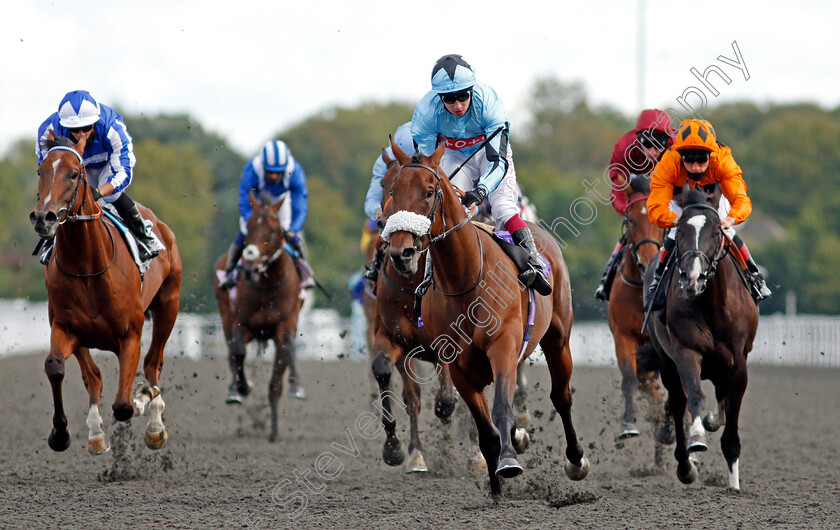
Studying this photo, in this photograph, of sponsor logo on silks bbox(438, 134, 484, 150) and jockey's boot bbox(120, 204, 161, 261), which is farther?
jockey's boot bbox(120, 204, 161, 261)

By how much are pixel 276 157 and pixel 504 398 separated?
6.16 m

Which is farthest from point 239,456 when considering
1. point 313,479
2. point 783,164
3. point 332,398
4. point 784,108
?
point 784,108

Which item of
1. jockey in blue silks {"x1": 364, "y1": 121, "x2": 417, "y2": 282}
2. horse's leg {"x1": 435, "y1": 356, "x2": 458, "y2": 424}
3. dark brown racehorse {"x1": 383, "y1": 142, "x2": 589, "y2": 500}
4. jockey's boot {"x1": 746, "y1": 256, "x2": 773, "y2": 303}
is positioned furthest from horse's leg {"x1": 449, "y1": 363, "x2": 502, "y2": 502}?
jockey's boot {"x1": 746, "y1": 256, "x2": 773, "y2": 303}

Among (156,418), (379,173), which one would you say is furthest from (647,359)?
(156,418)

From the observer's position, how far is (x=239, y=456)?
9258 millimetres

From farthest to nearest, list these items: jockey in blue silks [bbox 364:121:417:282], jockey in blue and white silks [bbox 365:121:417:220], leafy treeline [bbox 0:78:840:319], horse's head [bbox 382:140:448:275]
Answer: leafy treeline [bbox 0:78:840:319] < jockey in blue and white silks [bbox 365:121:417:220] < jockey in blue silks [bbox 364:121:417:282] < horse's head [bbox 382:140:448:275]

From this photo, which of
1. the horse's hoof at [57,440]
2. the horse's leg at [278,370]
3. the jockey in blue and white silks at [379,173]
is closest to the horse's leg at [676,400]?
the jockey in blue and white silks at [379,173]

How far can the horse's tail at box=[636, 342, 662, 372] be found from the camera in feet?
26.3

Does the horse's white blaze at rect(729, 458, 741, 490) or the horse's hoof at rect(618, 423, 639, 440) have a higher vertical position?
the horse's hoof at rect(618, 423, 639, 440)

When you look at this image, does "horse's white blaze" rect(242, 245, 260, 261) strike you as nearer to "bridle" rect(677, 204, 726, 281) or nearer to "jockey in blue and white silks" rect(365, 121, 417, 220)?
"jockey in blue and white silks" rect(365, 121, 417, 220)

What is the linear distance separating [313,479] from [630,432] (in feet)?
8.58

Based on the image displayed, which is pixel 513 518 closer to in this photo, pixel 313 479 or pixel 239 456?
pixel 313 479

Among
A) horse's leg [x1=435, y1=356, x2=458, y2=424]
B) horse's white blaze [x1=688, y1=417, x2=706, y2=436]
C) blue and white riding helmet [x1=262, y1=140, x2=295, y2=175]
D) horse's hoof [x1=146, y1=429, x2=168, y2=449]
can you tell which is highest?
blue and white riding helmet [x1=262, y1=140, x2=295, y2=175]

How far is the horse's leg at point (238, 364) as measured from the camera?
35.3 ft
